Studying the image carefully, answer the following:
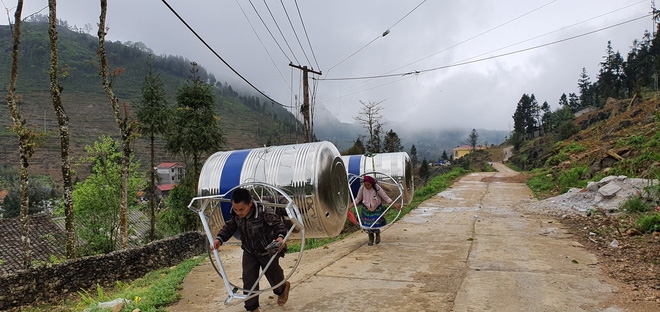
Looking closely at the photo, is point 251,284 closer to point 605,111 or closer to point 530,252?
point 530,252

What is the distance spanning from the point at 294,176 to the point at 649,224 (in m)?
7.20

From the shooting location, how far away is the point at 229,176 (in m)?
6.25

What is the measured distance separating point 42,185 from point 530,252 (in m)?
70.6

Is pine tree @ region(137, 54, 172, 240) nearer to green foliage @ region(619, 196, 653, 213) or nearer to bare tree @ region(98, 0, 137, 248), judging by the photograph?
bare tree @ region(98, 0, 137, 248)

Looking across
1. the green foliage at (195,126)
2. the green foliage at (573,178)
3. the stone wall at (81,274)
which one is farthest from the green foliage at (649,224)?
the green foliage at (195,126)

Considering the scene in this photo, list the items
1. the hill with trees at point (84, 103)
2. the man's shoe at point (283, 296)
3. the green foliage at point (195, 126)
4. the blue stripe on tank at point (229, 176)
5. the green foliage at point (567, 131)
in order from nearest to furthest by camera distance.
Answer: the man's shoe at point (283, 296) → the blue stripe on tank at point (229, 176) → the green foliage at point (195, 126) → the green foliage at point (567, 131) → the hill with trees at point (84, 103)

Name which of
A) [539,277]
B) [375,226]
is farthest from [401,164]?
[539,277]

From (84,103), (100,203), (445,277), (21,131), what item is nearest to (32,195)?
(100,203)

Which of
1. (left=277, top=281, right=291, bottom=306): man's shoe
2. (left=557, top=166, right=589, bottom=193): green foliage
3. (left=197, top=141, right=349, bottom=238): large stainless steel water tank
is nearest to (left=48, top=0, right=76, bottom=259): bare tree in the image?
(left=197, top=141, right=349, bottom=238): large stainless steel water tank

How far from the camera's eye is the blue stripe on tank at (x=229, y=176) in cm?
619

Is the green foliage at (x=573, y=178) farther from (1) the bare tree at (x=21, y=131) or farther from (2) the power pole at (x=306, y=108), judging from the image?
(1) the bare tree at (x=21, y=131)

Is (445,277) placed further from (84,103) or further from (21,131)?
(84,103)

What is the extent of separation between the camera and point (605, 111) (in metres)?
49.9

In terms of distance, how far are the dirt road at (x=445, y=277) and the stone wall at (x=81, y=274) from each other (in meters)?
4.84
